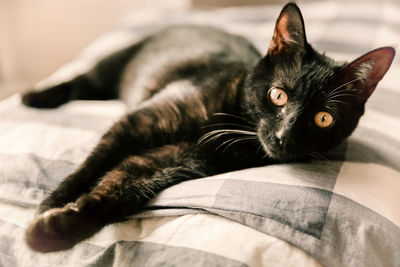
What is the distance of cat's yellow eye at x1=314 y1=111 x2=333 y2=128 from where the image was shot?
2.81 ft

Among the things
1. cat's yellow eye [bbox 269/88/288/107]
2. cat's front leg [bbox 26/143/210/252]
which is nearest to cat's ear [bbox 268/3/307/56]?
cat's yellow eye [bbox 269/88/288/107]

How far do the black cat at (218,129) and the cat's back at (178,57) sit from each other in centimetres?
14

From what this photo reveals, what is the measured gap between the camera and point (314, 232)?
0.64 m

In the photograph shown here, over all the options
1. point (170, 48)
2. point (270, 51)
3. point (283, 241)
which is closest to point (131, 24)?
point (170, 48)

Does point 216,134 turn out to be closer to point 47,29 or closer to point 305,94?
point 305,94

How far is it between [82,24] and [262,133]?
2.15m

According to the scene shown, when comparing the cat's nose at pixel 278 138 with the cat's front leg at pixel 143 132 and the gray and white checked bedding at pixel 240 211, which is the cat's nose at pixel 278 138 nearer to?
the gray and white checked bedding at pixel 240 211

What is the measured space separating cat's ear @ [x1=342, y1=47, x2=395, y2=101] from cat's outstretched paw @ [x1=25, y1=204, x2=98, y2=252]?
73 centimetres

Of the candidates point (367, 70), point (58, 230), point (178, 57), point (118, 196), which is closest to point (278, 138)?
point (367, 70)

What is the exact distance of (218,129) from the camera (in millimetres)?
978

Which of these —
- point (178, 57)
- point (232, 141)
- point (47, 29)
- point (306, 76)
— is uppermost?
point (306, 76)

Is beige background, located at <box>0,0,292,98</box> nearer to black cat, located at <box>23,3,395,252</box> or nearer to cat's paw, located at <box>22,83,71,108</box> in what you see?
cat's paw, located at <box>22,83,71,108</box>

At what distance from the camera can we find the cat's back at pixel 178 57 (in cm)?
128

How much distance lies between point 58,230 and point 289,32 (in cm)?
77
